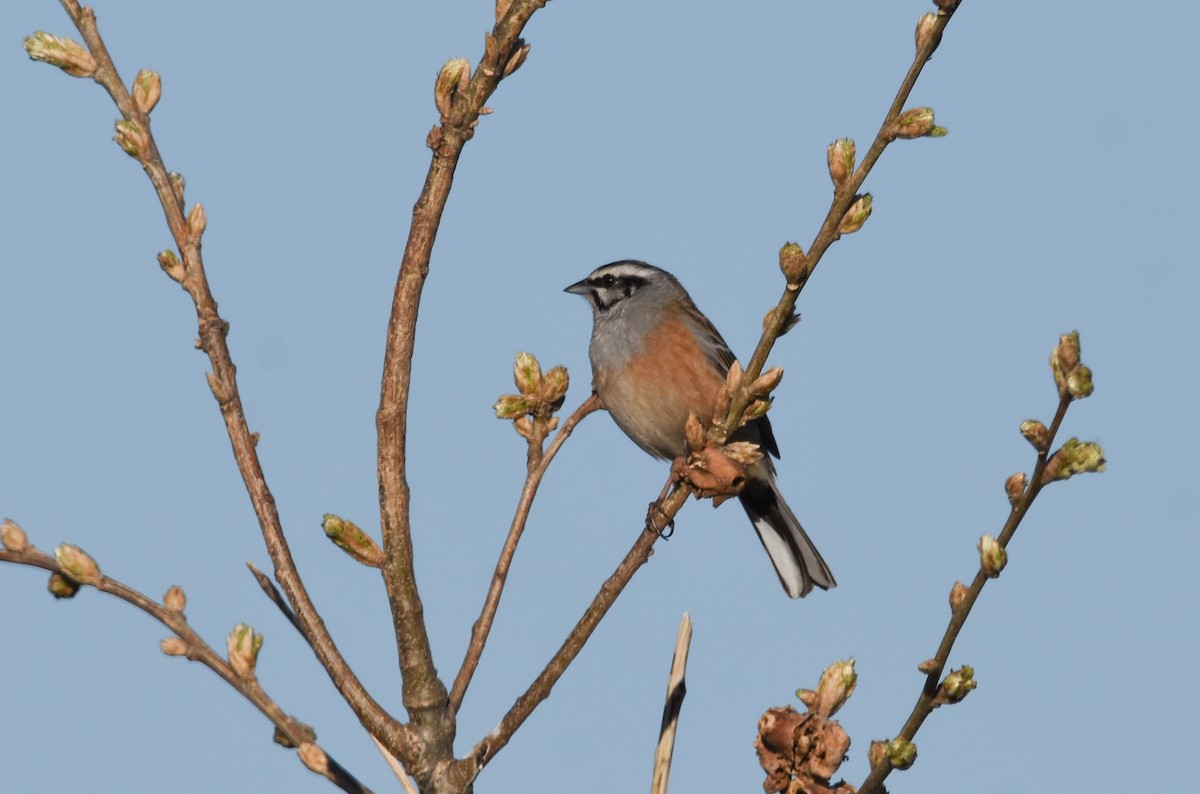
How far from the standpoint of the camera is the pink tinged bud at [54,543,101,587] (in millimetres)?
2273

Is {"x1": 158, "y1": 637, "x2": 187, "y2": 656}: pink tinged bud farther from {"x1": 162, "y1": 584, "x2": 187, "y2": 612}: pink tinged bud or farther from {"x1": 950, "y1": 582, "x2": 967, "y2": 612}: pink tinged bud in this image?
{"x1": 950, "y1": 582, "x2": 967, "y2": 612}: pink tinged bud

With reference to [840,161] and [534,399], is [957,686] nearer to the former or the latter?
[840,161]

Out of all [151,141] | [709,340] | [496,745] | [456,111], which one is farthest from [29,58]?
[709,340]

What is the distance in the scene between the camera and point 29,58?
2.69 metres

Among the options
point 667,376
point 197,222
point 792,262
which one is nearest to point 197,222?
point 197,222

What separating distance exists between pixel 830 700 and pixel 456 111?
130cm

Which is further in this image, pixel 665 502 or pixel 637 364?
pixel 637 364

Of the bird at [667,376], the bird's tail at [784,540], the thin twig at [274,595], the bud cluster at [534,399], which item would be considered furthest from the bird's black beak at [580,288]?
the thin twig at [274,595]

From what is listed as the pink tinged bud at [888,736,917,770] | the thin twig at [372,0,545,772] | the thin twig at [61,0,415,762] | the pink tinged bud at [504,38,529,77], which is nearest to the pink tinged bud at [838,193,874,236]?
the pink tinged bud at [504,38,529,77]

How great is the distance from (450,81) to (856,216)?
0.87 meters

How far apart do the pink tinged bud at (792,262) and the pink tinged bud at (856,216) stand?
0.53 feet

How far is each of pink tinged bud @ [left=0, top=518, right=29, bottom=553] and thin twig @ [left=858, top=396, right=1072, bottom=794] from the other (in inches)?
60.7

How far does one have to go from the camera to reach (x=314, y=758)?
2.17 meters

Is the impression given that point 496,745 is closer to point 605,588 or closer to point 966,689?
point 605,588
